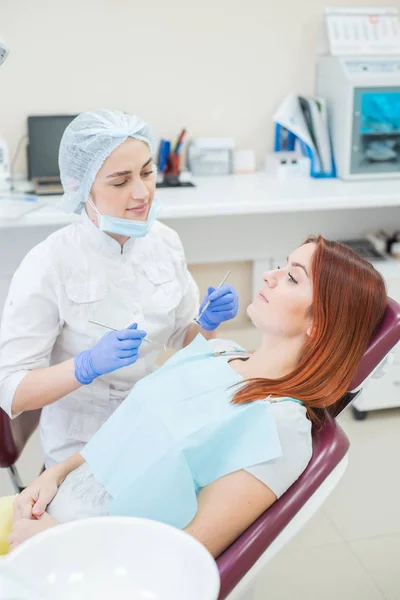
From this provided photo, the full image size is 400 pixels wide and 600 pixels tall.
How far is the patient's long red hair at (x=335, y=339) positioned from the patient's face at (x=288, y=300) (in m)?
0.04

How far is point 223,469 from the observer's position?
4.19 ft

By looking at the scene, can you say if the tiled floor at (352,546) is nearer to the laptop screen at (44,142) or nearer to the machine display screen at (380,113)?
the machine display screen at (380,113)

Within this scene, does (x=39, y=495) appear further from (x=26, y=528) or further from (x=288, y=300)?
→ (x=288, y=300)

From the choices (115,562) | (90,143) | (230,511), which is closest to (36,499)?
(230,511)

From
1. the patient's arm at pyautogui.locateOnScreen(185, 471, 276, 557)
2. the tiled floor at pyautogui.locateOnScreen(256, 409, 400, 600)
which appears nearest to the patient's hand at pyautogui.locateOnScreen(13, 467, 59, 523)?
the patient's arm at pyautogui.locateOnScreen(185, 471, 276, 557)

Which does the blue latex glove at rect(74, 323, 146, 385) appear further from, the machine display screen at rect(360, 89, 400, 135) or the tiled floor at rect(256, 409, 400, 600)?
the machine display screen at rect(360, 89, 400, 135)

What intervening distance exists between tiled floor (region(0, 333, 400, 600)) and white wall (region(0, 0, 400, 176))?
1.27 meters

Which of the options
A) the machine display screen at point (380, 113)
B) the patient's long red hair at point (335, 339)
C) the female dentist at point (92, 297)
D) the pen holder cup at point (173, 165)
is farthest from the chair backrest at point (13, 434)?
the machine display screen at point (380, 113)

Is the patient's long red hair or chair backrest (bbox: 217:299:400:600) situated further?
the patient's long red hair

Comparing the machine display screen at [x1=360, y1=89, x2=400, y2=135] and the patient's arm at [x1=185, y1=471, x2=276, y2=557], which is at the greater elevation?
the machine display screen at [x1=360, y1=89, x2=400, y2=135]

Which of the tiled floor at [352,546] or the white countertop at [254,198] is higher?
the white countertop at [254,198]

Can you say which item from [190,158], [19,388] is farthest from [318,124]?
[19,388]

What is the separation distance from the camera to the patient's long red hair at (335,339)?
53.2 inches

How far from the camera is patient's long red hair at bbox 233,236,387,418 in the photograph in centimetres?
135
